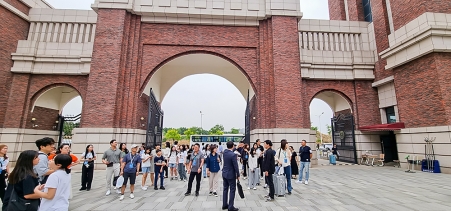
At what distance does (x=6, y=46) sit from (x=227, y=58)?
12452 mm

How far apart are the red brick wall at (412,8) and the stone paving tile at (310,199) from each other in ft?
25.9

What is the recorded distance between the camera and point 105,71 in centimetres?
1103

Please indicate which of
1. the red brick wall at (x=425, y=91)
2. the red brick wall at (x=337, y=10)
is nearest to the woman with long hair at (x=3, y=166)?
the red brick wall at (x=425, y=91)

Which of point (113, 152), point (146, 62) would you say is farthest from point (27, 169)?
point (146, 62)

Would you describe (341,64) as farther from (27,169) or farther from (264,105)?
(27,169)

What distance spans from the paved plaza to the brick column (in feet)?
14.1

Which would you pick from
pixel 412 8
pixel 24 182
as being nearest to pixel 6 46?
pixel 24 182

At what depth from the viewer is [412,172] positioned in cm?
938

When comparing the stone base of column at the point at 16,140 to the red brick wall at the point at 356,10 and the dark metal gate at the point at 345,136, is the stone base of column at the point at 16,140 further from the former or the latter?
the red brick wall at the point at 356,10

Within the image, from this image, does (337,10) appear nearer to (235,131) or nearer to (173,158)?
(173,158)

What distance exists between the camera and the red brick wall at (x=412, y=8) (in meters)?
9.61

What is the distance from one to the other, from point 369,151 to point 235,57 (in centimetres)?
1027

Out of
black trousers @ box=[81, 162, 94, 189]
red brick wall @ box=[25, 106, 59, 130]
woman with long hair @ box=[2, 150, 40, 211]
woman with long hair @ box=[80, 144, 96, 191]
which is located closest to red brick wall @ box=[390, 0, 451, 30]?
woman with long hair @ box=[2, 150, 40, 211]

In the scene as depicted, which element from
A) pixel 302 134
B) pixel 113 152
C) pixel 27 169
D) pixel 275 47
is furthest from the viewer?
pixel 275 47
